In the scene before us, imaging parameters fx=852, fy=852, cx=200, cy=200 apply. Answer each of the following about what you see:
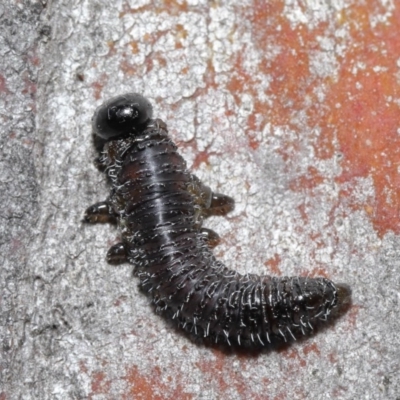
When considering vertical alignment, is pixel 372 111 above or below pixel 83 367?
above

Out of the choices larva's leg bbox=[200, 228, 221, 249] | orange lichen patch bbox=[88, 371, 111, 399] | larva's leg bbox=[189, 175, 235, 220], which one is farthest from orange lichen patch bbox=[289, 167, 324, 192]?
orange lichen patch bbox=[88, 371, 111, 399]

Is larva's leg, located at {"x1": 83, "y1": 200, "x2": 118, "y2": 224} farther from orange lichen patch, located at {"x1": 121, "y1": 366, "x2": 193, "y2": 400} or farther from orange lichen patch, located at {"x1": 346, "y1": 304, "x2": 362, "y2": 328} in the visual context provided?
orange lichen patch, located at {"x1": 346, "y1": 304, "x2": 362, "y2": 328}

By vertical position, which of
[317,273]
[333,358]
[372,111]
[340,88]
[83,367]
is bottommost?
[333,358]

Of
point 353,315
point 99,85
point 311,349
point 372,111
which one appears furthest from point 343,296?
point 99,85

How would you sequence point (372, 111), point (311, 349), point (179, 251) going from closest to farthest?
point (179, 251) < point (311, 349) < point (372, 111)

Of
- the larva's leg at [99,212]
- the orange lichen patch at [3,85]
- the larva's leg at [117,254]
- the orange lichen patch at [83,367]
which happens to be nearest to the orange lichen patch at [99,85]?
the orange lichen patch at [3,85]

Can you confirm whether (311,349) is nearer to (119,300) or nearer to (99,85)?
(119,300)

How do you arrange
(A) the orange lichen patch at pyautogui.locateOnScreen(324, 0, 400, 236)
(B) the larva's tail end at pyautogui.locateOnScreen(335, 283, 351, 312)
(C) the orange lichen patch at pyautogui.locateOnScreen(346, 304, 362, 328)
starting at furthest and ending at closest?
1. (A) the orange lichen patch at pyautogui.locateOnScreen(324, 0, 400, 236)
2. (C) the orange lichen patch at pyautogui.locateOnScreen(346, 304, 362, 328)
3. (B) the larva's tail end at pyautogui.locateOnScreen(335, 283, 351, 312)

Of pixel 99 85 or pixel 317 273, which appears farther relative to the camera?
pixel 99 85

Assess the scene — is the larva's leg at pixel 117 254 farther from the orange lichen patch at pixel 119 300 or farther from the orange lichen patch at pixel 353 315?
the orange lichen patch at pixel 353 315
